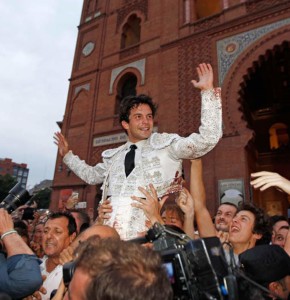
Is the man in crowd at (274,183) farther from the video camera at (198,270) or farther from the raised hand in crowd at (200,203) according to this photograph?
the video camera at (198,270)

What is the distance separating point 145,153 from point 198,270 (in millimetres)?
1157

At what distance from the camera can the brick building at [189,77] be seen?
24.5 ft

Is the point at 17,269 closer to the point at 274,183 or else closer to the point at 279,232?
the point at 274,183

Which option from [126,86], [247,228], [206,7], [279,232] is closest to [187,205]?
[247,228]

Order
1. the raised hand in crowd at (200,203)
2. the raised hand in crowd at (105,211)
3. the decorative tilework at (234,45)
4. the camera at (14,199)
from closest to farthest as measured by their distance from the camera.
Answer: the raised hand in crowd at (105,211)
the raised hand in crowd at (200,203)
the camera at (14,199)
the decorative tilework at (234,45)

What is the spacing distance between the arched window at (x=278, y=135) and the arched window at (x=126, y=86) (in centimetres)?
594

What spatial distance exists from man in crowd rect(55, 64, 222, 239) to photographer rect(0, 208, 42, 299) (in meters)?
0.49

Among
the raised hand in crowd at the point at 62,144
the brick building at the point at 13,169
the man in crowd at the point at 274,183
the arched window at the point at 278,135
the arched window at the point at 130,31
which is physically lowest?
the man in crowd at the point at 274,183

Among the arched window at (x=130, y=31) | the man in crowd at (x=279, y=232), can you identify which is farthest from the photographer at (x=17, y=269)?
the arched window at (x=130, y=31)

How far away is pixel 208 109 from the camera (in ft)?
5.23

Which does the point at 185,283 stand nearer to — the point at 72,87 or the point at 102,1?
the point at 72,87

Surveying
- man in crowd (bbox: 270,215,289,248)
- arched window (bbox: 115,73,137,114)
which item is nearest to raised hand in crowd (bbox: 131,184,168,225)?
man in crowd (bbox: 270,215,289,248)

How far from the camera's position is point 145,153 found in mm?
1901

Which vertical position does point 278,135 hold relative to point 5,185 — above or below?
below
